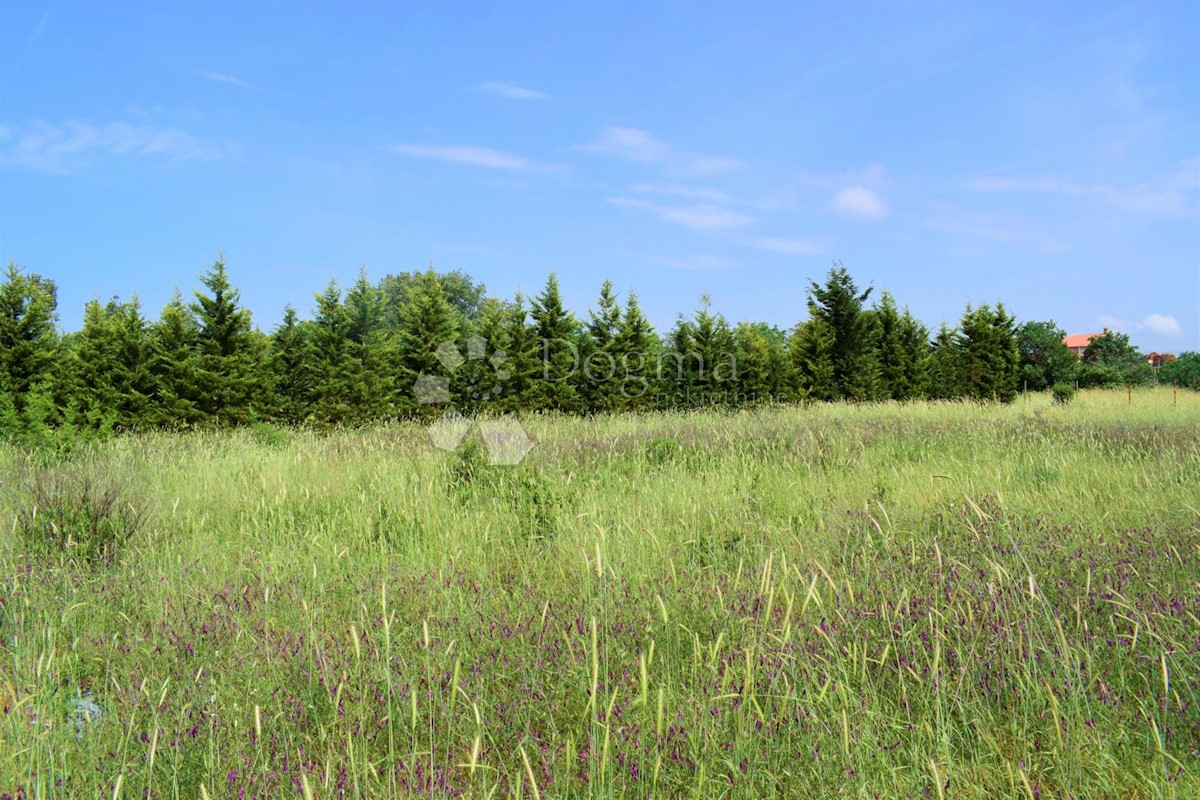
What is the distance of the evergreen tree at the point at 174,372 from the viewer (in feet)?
47.3

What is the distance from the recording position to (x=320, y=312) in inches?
624

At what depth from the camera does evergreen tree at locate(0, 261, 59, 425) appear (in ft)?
46.8

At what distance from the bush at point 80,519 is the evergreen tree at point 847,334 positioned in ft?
59.6

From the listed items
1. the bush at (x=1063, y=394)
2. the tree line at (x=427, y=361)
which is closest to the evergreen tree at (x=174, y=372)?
the tree line at (x=427, y=361)

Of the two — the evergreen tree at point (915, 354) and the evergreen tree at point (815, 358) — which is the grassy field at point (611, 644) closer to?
the evergreen tree at point (815, 358)

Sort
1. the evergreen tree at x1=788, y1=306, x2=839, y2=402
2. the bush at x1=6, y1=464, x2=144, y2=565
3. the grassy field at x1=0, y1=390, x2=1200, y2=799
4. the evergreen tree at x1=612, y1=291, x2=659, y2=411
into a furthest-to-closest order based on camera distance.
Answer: the evergreen tree at x1=788, y1=306, x2=839, y2=402, the evergreen tree at x1=612, y1=291, x2=659, y2=411, the bush at x1=6, y1=464, x2=144, y2=565, the grassy field at x1=0, y1=390, x2=1200, y2=799

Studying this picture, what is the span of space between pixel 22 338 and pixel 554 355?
37.9 ft

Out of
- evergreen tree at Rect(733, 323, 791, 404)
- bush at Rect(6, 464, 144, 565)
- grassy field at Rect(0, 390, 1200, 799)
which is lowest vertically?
grassy field at Rect(0, 390, 1200, 799)

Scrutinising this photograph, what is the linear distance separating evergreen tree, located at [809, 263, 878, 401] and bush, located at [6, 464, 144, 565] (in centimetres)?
1816

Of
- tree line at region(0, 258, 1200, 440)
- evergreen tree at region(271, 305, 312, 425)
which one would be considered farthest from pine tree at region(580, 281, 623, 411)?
evergreen tree at region(271, 305, 312, 425)

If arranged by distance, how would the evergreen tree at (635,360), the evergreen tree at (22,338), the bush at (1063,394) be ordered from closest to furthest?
the evergreen tree at (22,338), the evergreen tree at (635,360), the bush at (1063,394)

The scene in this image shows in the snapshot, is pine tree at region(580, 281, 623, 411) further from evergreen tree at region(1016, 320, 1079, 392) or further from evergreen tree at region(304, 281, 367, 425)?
evergreen tree at region(1016, 320, 1079, 392)

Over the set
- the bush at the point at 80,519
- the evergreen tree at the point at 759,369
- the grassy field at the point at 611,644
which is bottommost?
the grassy field at the point at 611,644

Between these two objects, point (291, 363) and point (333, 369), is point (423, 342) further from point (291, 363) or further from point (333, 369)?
point (291, 363)
